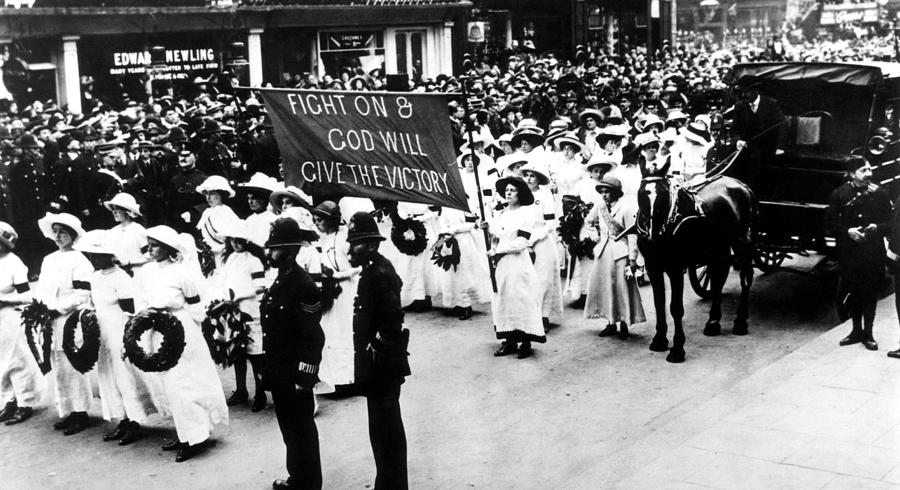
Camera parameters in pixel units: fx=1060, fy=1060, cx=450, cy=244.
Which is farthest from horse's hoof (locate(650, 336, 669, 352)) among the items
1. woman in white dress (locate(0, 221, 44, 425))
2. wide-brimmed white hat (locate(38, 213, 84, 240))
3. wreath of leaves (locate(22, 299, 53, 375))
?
woman in white dress (locate(0, 221, 44, 425))

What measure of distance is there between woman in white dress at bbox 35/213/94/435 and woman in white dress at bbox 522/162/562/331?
4522mm

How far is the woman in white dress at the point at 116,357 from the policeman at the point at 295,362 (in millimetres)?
2027

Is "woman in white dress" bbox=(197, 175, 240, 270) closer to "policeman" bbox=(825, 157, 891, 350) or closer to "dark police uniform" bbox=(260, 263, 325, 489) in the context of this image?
"dark police uniform" bbox=(260, 263, 325, 489)

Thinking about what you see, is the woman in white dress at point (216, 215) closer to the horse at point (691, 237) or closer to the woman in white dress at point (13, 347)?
the woman in white dress at point (13, 347)

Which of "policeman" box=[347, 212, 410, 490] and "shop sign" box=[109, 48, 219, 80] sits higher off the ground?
"shop sign" box=[109, 48, 219, 80]

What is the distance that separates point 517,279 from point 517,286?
3.0 inches

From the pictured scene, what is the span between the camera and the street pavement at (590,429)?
717 centimetres

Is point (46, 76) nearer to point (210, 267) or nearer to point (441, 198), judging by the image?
point (210, 267)

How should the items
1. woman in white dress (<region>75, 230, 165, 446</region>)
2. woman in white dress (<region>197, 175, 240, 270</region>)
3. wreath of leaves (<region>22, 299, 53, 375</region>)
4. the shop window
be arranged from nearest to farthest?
woman in white dress (<region>75, 230, 165, 446</region>) → wreath of leaves (<region>22, 299, 53, 375</region>) → woman in white dress (<region>197, 175, 240, 270</region>) → the shop window

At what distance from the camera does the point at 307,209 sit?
10766mm

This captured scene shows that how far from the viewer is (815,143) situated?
41.3 ft

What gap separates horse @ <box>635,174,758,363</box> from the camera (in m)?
10.6

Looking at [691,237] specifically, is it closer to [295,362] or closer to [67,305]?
[295,362]

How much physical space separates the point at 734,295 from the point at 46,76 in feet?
47.7
